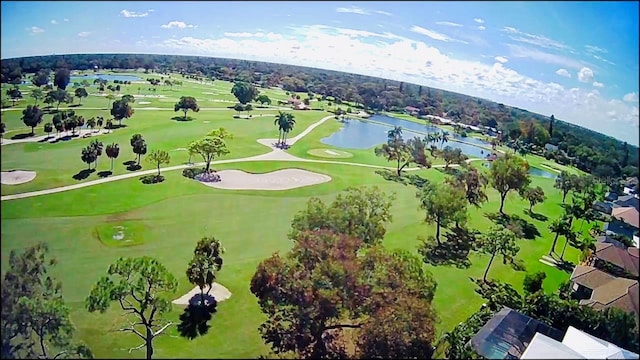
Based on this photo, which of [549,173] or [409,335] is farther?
[549,173]

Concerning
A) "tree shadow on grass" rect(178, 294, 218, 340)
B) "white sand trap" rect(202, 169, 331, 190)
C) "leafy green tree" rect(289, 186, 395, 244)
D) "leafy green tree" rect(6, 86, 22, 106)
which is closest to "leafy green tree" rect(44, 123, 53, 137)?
"leafy green tree" rect(6, 86, 22, 106)

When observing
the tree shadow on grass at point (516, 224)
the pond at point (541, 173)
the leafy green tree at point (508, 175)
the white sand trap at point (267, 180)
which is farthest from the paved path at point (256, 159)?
the pond at point (541, 173)

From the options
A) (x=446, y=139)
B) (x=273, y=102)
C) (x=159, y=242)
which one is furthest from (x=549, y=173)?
(x=159, y=242)

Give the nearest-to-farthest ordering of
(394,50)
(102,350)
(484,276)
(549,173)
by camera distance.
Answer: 1. (102,350)
2. (484,276)
3. (394,50)
4. (549,173)

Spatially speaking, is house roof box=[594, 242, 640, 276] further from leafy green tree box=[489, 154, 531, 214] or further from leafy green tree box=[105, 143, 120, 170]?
leafy green tree box=[105, 143, 120, 170]

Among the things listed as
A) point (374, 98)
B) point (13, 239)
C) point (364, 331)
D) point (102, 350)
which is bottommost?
point (102, 350)

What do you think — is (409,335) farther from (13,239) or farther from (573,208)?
(573,208)

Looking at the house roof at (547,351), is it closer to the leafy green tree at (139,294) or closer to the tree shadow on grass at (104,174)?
the leafy green tree at (139,294)
